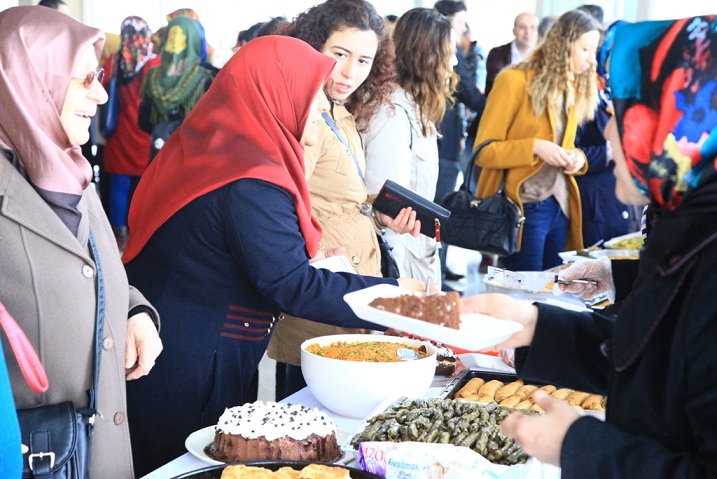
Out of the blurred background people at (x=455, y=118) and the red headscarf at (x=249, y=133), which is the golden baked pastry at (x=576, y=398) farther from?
the blurred background people at (x=455, y=118)

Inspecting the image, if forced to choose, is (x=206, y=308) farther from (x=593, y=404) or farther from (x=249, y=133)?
(x=593, y=404)

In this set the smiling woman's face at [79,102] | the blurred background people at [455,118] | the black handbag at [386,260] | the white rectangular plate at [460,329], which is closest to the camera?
the white rectangular plate at [460,329]

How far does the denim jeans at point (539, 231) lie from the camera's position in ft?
13.4

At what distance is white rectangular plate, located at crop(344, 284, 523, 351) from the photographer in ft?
4.14

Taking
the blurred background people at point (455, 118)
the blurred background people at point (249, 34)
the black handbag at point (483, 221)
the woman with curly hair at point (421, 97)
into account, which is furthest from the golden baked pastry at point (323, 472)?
the blurred background people at point (249, 34)

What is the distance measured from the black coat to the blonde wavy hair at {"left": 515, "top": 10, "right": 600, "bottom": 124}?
288 cm

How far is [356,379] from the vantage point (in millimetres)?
1812

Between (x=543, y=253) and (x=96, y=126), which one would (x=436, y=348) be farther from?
(x=96, y=126)

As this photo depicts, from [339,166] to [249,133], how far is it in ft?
1.84

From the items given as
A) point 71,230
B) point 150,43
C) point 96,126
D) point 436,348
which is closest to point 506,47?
point 150,43

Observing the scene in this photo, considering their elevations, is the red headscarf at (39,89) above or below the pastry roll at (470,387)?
above

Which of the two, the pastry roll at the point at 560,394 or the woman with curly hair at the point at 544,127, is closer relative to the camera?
the pastry roll at the point at 560,394

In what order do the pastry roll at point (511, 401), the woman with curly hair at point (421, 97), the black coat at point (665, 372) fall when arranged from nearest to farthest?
1. the black coat at point (665, 372)
2. the pastry roll at point (511, 401)
3. the woman with curly hair at point (421, 97)

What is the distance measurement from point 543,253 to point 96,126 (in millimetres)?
3621
